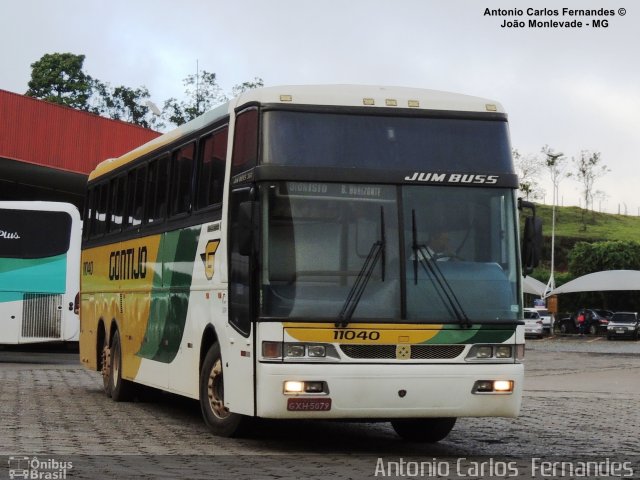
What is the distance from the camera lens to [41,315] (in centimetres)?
2845

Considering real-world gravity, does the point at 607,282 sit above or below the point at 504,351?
above

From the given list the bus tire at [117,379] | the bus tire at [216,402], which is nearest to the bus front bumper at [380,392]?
the bus tire at [216,402]

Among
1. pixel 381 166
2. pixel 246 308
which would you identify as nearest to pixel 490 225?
pixel 381 166

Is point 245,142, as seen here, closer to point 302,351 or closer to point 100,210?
point 302,351

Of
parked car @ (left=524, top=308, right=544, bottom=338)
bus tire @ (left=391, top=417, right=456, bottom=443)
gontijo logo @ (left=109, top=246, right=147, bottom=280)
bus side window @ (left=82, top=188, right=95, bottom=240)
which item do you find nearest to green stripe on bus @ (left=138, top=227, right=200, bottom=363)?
gontijo logo @ (left=109, top=246, right=147, bottom=280)

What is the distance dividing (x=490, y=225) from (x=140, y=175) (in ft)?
20.8

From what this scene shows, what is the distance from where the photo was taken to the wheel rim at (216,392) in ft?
42.2

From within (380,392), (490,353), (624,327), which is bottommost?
(380,392)

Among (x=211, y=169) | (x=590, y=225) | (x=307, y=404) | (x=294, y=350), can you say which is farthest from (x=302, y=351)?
(x=590, y=225)

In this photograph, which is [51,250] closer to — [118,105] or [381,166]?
[381,166]

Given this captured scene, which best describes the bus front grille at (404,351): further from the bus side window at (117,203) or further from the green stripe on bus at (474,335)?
the bus side window at (117,203)

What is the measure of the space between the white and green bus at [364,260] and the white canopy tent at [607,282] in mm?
68259

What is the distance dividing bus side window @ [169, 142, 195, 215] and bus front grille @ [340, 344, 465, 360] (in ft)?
11.6

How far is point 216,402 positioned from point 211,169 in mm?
2336
